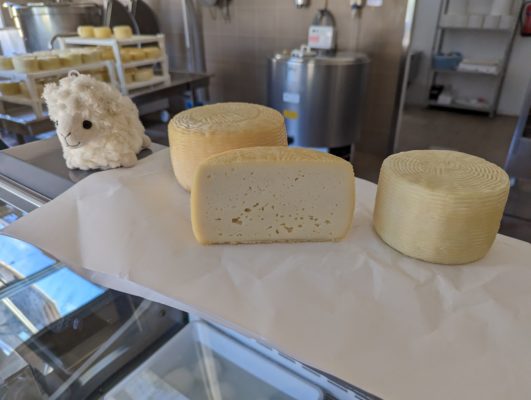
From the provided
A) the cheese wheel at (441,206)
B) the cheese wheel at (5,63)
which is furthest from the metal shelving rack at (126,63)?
the cheese wheel at (441,206)

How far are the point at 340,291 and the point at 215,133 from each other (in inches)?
13.9

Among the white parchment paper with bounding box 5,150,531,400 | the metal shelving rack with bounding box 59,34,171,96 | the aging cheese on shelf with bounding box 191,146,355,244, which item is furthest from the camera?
the metal shelving rack with bounding box 59,34,171,96

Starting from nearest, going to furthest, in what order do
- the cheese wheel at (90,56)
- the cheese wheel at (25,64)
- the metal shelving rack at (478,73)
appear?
the cheese wheel at (25,64) < the cheese wheel at (90,56) < the metal shelving rack at (478,73)

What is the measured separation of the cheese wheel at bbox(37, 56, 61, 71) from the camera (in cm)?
156

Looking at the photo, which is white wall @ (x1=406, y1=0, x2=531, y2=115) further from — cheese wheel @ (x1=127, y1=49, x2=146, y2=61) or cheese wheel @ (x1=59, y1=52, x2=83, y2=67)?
cheese wheel @ (x1=59, y1=52, x2=83, y2=67)

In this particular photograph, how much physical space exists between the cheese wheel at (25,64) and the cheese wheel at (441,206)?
1.50 metres

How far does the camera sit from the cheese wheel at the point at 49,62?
1.56 metres

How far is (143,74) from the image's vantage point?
2092 millimetres

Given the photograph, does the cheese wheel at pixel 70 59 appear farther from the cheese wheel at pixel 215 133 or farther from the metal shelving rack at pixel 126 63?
the cheese wheel at pixel 215 133

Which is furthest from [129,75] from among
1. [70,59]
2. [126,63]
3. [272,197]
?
[272,197]

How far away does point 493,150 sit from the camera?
2.94 meters

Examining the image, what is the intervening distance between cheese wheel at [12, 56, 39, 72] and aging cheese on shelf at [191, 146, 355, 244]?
4.26ft

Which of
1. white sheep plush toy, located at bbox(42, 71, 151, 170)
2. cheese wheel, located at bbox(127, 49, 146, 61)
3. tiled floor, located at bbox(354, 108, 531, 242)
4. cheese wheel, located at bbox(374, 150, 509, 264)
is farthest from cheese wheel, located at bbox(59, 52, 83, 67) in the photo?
tiled floor, located at bbox(354, 108, 531, 242)

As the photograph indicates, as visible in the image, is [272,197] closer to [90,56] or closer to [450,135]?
[90,56]
